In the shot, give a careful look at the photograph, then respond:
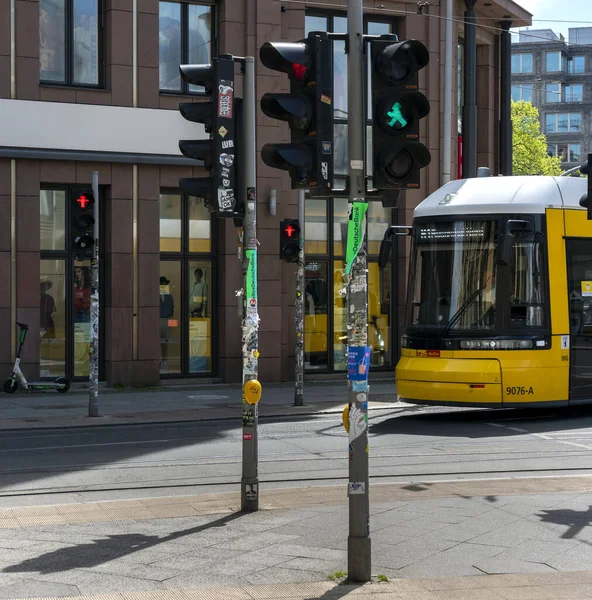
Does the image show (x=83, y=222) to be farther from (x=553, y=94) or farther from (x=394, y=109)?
(x=553, y=94)

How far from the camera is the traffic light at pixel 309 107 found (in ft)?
25.2

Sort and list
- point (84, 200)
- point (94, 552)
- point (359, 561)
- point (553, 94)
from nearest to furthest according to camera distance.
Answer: point (359, 561), point (94, 552), point (84, 200), point (553, 94)

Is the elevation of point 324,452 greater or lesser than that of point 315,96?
lesser

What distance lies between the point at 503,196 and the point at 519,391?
285cm

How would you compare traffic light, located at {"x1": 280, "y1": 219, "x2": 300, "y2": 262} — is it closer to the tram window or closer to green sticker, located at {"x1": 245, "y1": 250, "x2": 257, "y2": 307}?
the tram window

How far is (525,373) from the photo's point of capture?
16.4 meters

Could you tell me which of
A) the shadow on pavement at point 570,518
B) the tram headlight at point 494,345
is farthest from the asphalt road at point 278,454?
the shadow on pavement at point 570,518

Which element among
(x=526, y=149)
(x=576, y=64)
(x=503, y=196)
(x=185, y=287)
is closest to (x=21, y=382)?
(x=185, y=287)

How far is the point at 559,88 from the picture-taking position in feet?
343

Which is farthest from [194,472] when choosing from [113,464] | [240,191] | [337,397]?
[337,397]

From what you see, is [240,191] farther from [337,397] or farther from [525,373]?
[337,397]

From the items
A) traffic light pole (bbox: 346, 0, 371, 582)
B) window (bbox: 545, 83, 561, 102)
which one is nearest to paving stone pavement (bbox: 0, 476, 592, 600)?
traffic light pole (bbox: 346, 0, 371, 582)

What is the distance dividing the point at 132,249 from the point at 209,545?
1558 cm

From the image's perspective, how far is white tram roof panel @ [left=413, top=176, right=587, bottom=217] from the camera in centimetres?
1659
